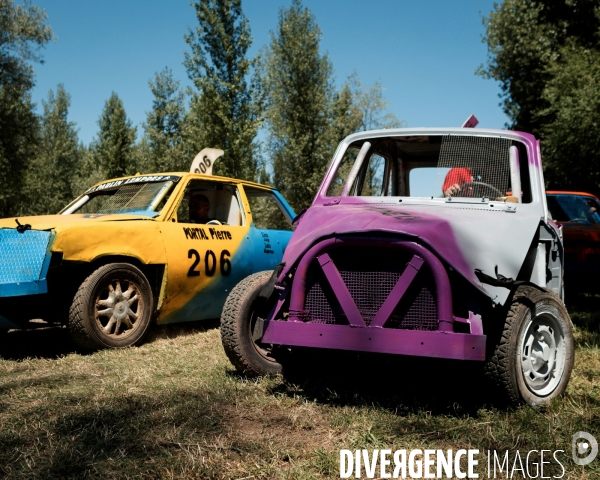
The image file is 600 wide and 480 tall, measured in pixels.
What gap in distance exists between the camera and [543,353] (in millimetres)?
3656

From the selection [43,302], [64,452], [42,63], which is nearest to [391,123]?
[42,63]

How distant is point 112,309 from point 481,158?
3620 millimetres

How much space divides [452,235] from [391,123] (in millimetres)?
31193

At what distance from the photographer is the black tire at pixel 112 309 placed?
205 inches

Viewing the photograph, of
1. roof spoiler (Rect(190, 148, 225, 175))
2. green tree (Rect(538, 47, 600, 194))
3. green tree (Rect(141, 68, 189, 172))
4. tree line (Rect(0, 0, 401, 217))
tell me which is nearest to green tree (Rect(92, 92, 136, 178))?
tree line (Rect(0, 0, 401, 217))

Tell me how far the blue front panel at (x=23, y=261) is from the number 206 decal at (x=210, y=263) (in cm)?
158

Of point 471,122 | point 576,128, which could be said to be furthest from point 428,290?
point 576,128

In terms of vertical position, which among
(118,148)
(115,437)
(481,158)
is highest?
(118,148)

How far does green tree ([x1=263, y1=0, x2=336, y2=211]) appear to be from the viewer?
28.9m

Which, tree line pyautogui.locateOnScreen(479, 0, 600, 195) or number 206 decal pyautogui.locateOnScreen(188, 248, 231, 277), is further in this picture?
tree line pyautogui.locateOnScreen(479, 0, 600, 195)

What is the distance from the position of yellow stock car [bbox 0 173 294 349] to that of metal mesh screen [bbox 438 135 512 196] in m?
2.80

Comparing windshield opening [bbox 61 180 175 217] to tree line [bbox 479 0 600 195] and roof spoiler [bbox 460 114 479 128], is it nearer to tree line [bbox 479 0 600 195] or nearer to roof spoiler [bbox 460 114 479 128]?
roof spoiler [bbox 460 114 479 128]

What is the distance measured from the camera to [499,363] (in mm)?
3324

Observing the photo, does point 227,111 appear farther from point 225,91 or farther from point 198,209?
point 198,209
